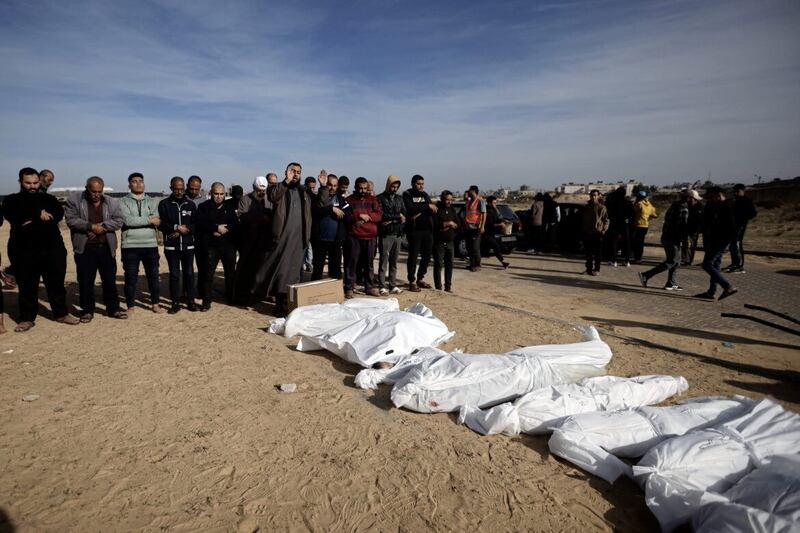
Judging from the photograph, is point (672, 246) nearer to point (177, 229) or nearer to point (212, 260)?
point (212, 260)

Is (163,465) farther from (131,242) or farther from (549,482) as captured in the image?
(131,242)

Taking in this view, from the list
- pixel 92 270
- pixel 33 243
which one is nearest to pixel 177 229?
pixel 92 270

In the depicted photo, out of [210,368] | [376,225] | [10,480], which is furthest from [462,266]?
[10,480]

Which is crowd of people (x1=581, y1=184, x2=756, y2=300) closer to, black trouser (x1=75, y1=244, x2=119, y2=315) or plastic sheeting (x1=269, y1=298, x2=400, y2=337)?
plastic sheeting (x1=269, y1=298, x2=400, y2=337)

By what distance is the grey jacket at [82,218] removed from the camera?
19.8 ft

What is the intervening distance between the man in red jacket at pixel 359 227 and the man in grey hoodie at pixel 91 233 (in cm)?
347

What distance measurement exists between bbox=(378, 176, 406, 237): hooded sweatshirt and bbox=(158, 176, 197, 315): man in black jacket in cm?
313

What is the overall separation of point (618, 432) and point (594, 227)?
8117 millimetres

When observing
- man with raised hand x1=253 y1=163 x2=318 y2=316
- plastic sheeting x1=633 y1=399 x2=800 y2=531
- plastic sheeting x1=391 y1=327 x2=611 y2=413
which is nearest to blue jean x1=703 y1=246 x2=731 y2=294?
plastic sheeting x1=391 y1=327 x2=611 y2=413

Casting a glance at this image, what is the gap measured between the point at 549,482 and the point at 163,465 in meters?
2.61

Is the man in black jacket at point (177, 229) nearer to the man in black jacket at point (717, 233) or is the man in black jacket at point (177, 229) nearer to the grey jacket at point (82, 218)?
the grey jacket at point (82, 218)

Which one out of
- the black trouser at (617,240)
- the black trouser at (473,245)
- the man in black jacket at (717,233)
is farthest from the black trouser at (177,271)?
the black trouser at (617,240)

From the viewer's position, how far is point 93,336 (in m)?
5.80

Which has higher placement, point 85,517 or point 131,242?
point 131,242
